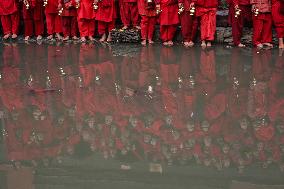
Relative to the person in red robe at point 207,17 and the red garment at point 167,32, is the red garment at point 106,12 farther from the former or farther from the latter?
the person in red robe at point 207,17

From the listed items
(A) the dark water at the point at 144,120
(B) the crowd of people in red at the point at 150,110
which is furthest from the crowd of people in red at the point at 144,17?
(B) the crowd of people in red at the point at 150,110

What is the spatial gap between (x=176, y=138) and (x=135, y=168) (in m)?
0.83

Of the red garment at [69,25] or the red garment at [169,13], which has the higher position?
the red garment at [169,13]

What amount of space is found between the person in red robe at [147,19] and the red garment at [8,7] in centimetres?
285

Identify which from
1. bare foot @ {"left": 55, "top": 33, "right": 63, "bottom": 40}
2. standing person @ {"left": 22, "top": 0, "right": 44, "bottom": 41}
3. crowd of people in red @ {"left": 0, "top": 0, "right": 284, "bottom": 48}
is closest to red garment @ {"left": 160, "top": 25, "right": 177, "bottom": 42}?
crowd of people in red @ {"left": 0, "top": 0, "right": 284, "bottom": 48}

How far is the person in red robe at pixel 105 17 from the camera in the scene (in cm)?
1045

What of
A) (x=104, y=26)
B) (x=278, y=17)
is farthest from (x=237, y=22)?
(x=104, y=26)

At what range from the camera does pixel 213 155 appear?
4691 mm

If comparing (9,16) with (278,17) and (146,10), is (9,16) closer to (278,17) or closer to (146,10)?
(146,10)

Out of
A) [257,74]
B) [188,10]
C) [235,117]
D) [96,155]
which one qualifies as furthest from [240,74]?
[96,155]

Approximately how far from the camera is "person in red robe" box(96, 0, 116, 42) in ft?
34.3

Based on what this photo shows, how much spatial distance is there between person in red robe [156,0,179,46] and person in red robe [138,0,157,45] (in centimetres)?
17

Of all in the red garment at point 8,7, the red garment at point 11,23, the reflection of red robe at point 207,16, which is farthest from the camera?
the red garment at point 11,23

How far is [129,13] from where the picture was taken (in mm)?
10523
